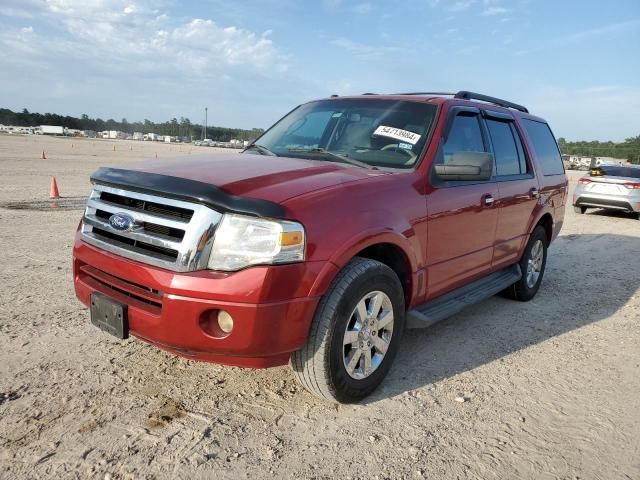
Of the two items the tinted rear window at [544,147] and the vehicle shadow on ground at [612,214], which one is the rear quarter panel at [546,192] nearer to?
the tinted rear window at [544,147]

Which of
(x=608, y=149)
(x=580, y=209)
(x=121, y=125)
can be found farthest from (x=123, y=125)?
(x=580, y=209)

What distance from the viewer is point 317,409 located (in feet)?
9.62

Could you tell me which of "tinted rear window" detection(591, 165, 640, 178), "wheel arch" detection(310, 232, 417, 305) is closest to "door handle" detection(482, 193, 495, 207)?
"wheel arch" detection(310, 232, 417, 305)

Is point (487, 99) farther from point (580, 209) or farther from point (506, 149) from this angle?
point (580, 209)

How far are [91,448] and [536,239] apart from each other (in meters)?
4.72

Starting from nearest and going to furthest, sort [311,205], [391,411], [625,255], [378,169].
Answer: [311,205], [391,411], [378,169], [625,255]

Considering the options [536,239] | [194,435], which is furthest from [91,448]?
[536,239]

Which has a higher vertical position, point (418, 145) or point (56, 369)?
point (418, 145)

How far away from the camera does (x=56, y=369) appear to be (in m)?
3.17

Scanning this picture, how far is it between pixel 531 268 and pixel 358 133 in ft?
9.22

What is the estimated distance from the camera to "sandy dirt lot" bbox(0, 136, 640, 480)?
2.43 metres

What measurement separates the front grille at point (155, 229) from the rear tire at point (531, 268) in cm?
380

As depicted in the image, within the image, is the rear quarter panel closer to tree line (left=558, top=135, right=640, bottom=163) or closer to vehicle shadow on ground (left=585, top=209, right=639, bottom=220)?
vehicle shadow on ground (left=585, top=209, right=639, bottom=220)

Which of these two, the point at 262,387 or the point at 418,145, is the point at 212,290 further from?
the point at 418,145
